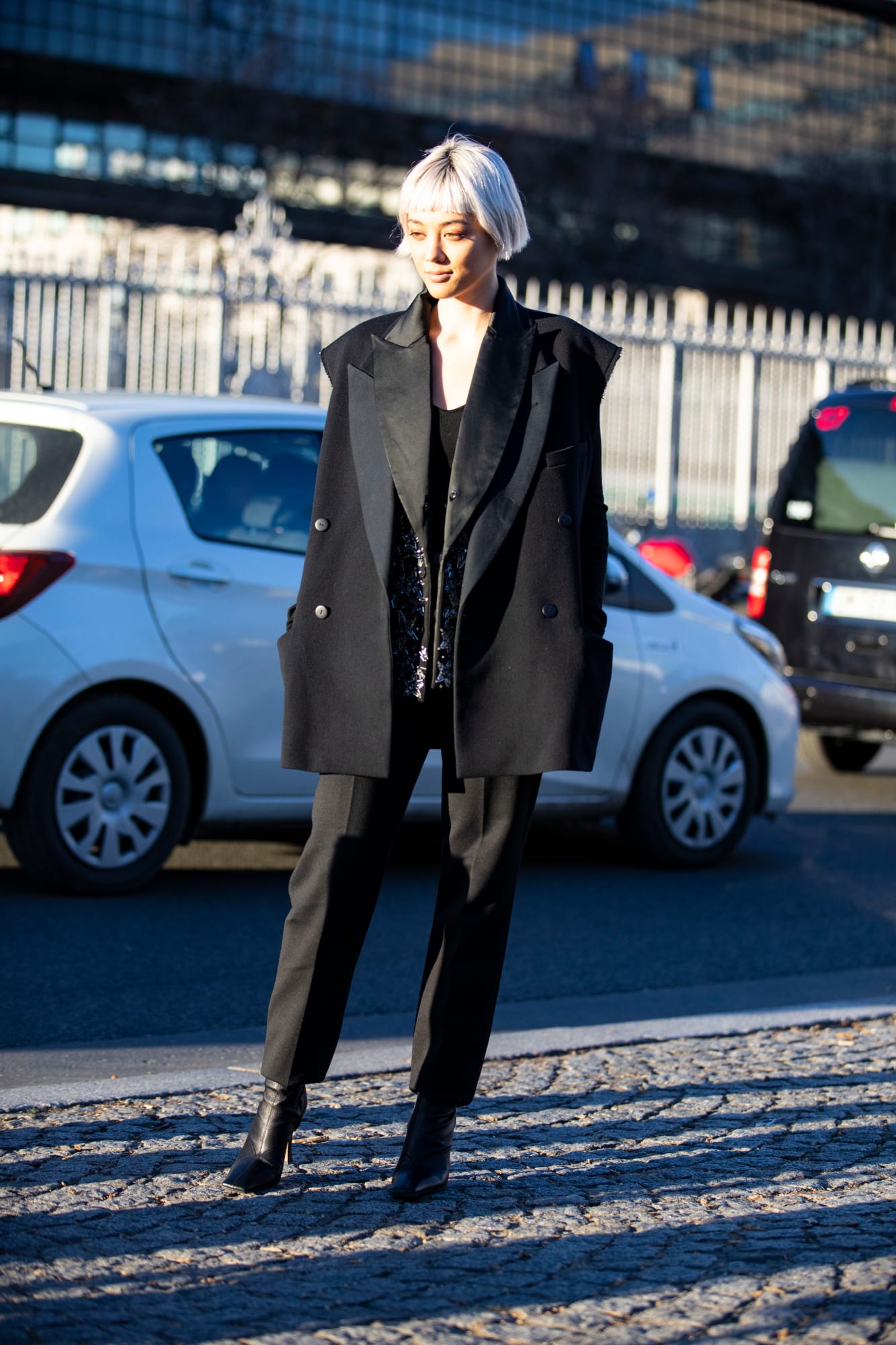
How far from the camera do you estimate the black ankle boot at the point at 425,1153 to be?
130 inches

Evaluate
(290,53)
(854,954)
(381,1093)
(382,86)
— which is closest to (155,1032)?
(381,1093)

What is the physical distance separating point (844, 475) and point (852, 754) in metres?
1.96

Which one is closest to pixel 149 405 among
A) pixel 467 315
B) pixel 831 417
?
pixel 467 315

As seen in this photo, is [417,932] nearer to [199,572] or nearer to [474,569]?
[199,572]

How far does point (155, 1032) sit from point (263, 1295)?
6.15ft

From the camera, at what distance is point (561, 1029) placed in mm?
4711

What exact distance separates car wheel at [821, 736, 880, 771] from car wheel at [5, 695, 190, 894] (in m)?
5.48

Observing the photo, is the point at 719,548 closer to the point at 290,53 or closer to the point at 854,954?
the point at 854,954

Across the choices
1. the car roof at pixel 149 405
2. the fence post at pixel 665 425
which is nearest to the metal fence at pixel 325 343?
the fence post at pixel 665 425

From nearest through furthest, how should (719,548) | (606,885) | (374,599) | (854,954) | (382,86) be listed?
(374,599) < (854,954) < (606,885) < (719,548) < (382,86)

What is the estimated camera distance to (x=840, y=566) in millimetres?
9289

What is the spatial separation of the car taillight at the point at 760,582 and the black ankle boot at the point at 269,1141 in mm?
6684

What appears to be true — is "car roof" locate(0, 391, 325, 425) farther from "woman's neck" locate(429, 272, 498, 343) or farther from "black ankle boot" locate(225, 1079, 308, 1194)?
"black ankle boot" locate(225, 1079, 308, 1194)

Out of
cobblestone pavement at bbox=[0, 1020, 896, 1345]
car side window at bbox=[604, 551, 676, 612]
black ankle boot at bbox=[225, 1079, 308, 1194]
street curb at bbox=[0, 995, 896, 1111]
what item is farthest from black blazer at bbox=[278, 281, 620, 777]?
car side window at bbox=[604, 551, 676, 612]
